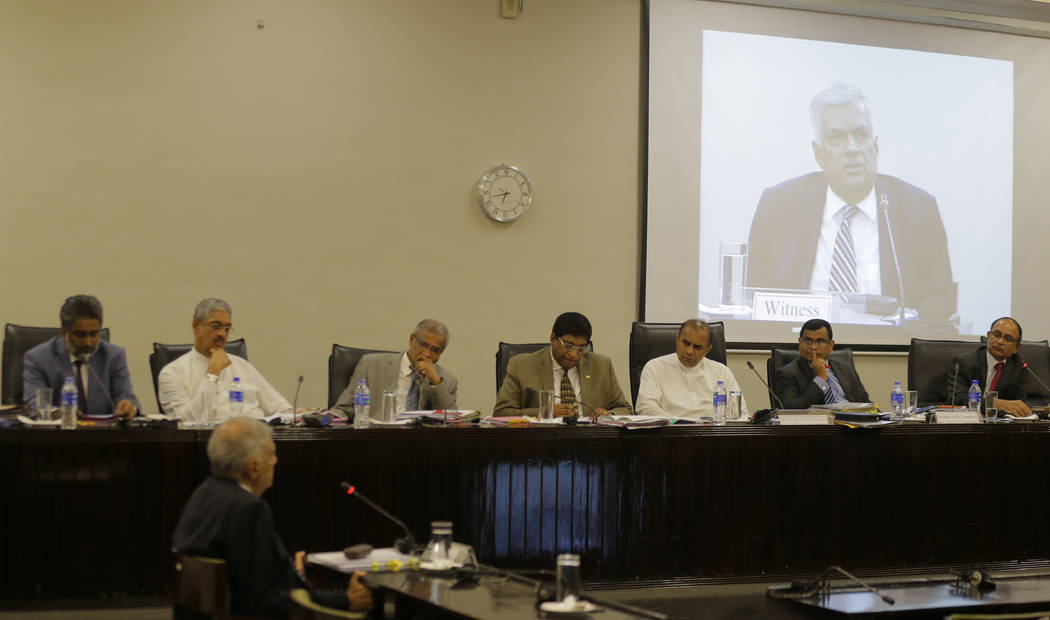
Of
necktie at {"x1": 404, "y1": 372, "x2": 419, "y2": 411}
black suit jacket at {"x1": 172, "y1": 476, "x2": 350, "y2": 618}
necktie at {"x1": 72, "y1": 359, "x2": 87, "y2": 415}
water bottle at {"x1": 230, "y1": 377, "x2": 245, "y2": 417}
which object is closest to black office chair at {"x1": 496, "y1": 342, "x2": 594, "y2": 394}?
necktie at {"x1": 404, "y1": 372, "x2": 419, "y2": 411}

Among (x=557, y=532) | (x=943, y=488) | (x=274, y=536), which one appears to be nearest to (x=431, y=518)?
(x=557, y=532)

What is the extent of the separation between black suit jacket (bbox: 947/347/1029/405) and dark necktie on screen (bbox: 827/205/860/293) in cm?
107

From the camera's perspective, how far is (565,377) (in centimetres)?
470

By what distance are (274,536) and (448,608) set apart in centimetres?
44

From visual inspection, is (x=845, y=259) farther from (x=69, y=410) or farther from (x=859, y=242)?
(x=69, y=410)

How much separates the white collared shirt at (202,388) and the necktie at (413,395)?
56 cm

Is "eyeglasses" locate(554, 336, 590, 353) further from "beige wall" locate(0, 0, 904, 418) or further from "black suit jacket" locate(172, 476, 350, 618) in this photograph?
"black suit jacket" locate(172, 476, 350, 618)

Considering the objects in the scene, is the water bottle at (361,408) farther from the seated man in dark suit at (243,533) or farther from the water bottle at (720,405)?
the water bottle at (720,405)

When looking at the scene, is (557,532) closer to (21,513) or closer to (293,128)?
(21,513)

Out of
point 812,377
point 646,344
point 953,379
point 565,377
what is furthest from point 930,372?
point 565,377

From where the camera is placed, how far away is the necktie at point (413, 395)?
465cm

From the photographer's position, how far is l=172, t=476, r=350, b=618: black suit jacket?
2.28 metres

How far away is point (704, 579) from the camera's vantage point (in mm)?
3877

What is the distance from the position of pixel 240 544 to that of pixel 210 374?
6.35ft
